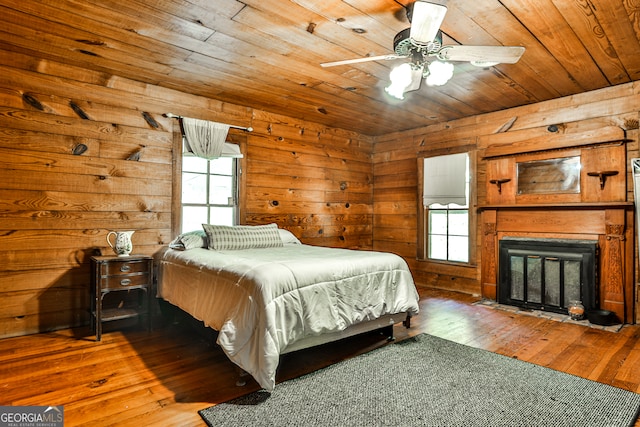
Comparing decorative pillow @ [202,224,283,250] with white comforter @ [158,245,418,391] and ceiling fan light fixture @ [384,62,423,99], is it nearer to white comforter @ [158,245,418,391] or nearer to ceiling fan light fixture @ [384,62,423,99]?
white comforter @ [158,245,418,391]

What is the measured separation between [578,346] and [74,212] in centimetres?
433

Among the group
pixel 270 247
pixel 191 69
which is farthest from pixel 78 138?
pixel 270 247

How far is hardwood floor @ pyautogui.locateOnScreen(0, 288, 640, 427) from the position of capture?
193cm

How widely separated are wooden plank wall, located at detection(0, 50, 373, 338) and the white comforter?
89 cm

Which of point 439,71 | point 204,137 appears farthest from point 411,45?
point 204,137

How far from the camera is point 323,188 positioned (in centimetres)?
509

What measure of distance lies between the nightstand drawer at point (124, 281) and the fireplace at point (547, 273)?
375cm

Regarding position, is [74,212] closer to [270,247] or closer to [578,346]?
[270,247]

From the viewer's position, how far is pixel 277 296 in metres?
2.11

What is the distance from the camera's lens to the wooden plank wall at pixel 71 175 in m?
2.96

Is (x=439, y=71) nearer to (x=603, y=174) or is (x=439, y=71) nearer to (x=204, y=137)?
(x=603, y=174)

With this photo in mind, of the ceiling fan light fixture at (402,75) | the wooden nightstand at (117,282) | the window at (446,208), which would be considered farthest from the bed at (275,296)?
the window at (446,208)

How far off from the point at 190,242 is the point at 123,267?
1.88 ft

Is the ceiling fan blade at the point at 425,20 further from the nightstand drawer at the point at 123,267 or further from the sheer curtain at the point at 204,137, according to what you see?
the nightstand drawer at the point at 123,267
